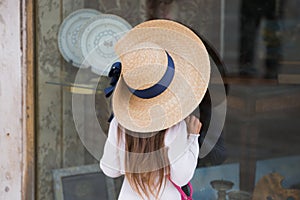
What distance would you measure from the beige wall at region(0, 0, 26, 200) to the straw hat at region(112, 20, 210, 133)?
907 mm

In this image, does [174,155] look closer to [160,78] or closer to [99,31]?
[160,78]

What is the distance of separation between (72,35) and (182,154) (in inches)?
43.8

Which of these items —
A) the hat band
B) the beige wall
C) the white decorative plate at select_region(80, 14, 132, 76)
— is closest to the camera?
the hat band

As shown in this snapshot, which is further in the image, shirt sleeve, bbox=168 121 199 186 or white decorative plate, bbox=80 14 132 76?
white decorative plate, bbox=80 14 132 76

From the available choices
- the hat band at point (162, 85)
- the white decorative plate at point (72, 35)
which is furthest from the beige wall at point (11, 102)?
the hat band at point (162, 85)

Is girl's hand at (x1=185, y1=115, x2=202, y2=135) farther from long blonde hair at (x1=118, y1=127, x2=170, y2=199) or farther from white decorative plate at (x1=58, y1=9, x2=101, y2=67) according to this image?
white decorative plate at (x1=58, y1=9, x2=101, y2=67)

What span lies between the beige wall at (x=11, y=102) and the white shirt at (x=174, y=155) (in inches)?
35.2

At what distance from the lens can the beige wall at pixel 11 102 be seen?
6.77 ft

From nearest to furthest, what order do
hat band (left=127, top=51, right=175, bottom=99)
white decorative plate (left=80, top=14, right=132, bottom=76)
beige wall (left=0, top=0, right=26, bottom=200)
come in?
hat band (left=127, top=51, right=175, bottom=99) < beige wall (left=0, top=0, right=26, bottom=200) < white decorative plate (left=80, top=14, right=132, bottom=76)

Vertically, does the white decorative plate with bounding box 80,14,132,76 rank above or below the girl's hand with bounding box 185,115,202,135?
above

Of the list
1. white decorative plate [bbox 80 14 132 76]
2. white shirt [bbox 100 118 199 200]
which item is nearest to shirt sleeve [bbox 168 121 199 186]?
white shirt [bbox 100 118 199 200]

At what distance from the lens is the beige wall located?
2062 mm

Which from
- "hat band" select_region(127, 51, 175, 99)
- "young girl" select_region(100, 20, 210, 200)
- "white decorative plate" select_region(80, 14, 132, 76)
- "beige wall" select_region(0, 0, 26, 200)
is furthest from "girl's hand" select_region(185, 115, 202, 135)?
"beige wall" select_region(0, 0, 26, 200)

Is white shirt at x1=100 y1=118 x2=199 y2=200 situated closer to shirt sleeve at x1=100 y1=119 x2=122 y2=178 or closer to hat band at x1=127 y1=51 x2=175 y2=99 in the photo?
shirt sleeve at x1=100 y1=119 x2=122 y2=178
